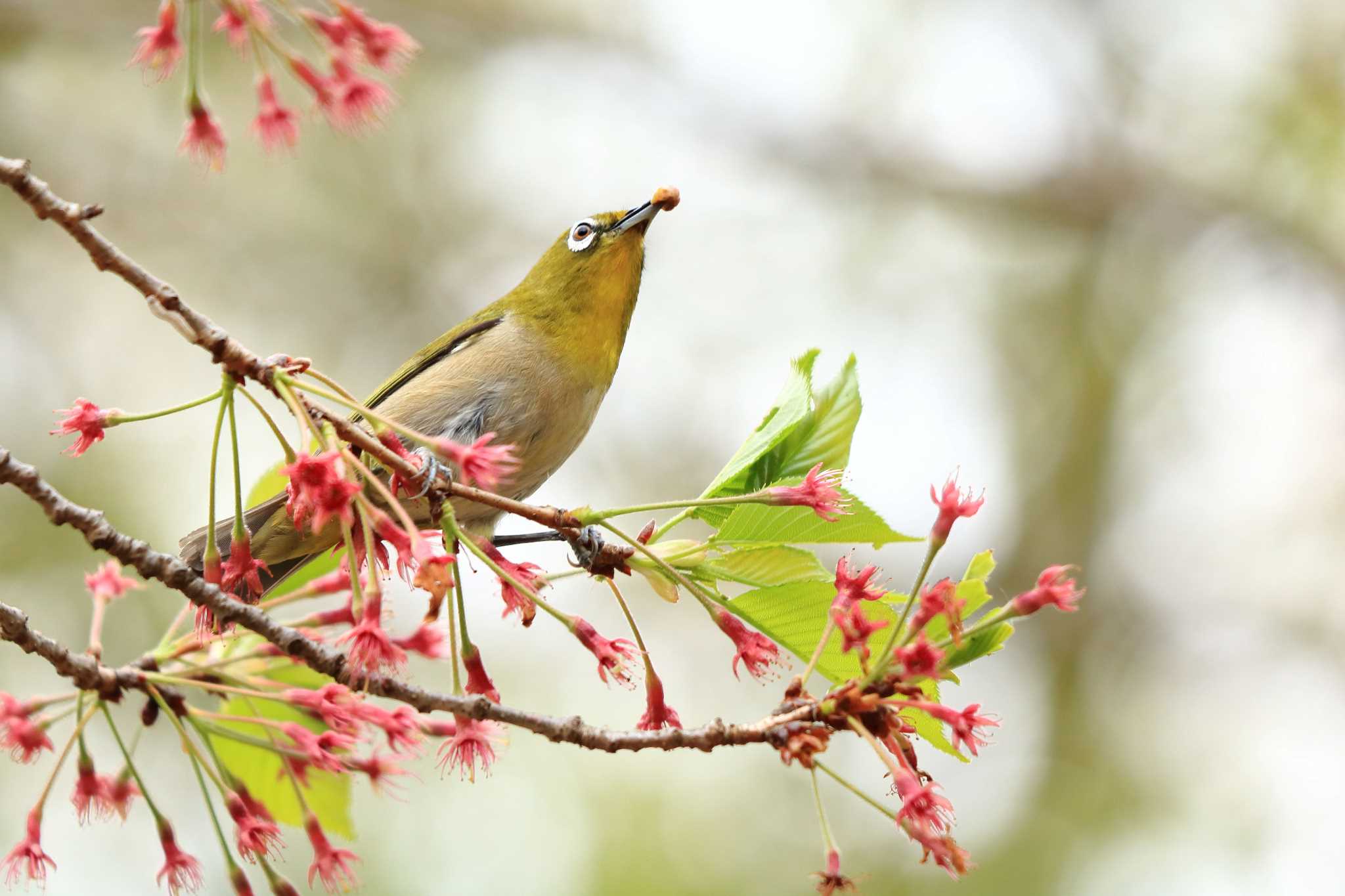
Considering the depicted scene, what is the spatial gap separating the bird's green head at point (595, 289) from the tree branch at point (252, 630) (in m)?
2.86

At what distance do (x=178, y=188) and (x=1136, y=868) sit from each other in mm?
10976

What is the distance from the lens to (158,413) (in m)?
2.52

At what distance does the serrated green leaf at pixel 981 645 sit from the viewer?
242cm

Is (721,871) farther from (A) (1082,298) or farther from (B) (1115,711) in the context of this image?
(A) (1082,298)

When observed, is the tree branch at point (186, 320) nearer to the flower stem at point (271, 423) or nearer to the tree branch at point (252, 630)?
the flower stem at point (271, 423)

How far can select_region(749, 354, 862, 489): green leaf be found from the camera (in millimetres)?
3010

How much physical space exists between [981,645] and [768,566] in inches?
21.8

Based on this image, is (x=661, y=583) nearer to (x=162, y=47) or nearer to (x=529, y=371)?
(x=162, y=47)

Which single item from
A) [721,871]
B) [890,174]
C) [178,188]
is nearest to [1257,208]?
[890,174]

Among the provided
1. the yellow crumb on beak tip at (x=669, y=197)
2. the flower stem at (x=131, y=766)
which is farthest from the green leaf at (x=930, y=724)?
the yellow crumb on beak tip at (x=669, y=197)

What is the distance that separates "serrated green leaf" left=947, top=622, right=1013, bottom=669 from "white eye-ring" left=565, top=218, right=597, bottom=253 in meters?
3.77

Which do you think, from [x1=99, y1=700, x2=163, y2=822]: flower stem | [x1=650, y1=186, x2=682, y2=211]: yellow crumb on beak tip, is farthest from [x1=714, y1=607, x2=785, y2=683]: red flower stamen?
[x1=650, y1=186, x2=682, y2=211]: yellow crumb on beak tip

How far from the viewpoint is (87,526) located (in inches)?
109

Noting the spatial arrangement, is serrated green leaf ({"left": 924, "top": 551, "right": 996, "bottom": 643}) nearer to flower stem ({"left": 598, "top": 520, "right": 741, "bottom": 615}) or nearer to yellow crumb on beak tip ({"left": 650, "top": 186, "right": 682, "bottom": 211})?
flower stem ({"left": 598, "top": 520, "right": 741, "bottom": 615})
